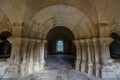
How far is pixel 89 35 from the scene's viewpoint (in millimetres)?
4020

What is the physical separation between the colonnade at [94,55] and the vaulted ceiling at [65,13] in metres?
0.24

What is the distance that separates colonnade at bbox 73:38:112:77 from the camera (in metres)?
3.49

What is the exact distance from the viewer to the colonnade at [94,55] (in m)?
3.49

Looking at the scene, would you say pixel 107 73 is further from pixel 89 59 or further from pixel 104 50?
pixel 89 59

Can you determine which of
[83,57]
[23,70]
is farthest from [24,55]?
[83,57]

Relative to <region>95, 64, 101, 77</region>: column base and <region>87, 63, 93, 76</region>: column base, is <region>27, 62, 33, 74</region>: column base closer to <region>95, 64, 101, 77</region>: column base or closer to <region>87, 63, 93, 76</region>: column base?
<region>87, 63, 93, 76</region>: column base

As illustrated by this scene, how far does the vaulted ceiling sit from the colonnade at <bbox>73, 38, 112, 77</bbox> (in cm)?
24

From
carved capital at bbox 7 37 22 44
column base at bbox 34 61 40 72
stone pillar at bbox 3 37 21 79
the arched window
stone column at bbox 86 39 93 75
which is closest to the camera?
stone pillar at bbox 3 37 21 79

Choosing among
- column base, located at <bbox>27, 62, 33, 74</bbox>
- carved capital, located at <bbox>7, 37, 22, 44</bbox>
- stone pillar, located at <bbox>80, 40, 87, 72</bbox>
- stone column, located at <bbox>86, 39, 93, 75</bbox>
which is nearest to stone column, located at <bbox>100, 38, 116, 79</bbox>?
stone column, located at <bbox>86, 39, 93, 75</bbox>

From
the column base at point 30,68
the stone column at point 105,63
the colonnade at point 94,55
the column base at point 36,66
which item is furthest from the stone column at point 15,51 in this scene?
the stone column at point 105,63

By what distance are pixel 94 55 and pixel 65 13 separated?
192 cm

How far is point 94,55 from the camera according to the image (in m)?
3.75

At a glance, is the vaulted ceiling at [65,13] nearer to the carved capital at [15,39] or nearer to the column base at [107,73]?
the carved capital at [15,39]

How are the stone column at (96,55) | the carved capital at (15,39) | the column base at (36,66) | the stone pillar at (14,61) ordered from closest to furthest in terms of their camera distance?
the stone pillar at (14,61)
the carved capital at (15,39)
the stone column at (96,55)
the column base at (36,66)
